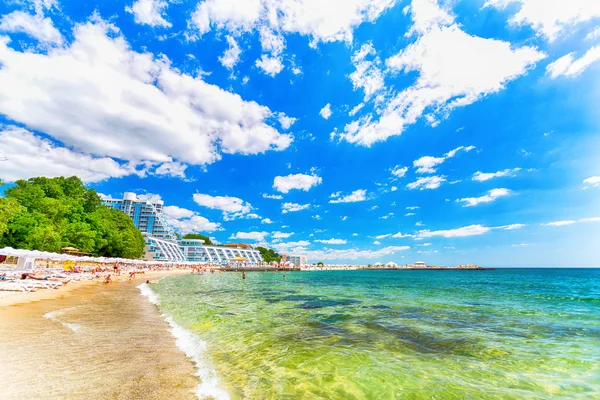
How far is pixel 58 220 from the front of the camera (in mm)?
54375

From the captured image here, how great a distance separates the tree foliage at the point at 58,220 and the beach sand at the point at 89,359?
104 ft

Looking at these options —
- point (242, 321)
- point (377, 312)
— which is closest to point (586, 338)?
point (377, 312)

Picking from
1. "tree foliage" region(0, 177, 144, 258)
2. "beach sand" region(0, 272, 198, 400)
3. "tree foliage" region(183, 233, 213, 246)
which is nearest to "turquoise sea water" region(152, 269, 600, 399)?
"beach sand" region(0, 272, 198, 400)

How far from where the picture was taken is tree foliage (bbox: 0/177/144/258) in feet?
143

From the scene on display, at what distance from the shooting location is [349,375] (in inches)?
274

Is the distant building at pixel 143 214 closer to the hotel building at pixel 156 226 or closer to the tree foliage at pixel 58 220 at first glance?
the hotel building at pixel 156 226

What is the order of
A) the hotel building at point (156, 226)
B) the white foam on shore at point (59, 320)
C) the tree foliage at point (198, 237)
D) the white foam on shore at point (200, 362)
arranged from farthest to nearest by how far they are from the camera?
the tree foliage at point (198, 237), the hotel building at point (156, 226), the white foam on shore at point (59, 320), the white foam on shore at point (200, 362)

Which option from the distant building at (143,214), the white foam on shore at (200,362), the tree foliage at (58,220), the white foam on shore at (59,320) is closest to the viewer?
the white foam on shore at (200,362)

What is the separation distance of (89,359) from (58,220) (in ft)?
201

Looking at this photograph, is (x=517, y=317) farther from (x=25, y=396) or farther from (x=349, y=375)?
(x=25, y=396)

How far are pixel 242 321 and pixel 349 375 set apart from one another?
7.83 meters

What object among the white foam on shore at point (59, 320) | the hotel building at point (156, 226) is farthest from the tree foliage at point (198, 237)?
the white foam on shore at point (59, 320)

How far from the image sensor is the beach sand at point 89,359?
18.5ft

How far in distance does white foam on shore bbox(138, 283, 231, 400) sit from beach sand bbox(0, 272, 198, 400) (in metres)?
0.18
